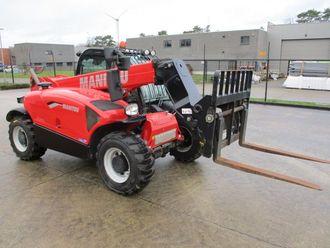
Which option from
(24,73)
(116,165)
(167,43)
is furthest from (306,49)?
(116,165)

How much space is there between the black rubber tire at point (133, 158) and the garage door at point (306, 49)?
131 feet

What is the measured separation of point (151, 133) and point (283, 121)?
599 centimetres

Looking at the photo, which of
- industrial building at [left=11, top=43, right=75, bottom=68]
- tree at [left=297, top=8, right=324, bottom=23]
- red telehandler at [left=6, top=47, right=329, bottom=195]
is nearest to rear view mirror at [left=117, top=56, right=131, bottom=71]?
red telehandler at [left=6, top=47, right=329, bottom=195]

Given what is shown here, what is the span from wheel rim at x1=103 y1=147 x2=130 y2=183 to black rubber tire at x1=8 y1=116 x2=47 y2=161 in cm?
165

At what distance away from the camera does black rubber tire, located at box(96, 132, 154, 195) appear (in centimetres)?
365

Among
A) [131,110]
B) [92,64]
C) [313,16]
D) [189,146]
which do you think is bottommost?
[189,146]

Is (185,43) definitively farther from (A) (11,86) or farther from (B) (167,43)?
(A) (11,86)

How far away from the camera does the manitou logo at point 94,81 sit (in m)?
4.46

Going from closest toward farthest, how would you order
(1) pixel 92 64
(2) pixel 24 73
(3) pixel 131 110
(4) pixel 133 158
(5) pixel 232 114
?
(4) pixel 133 158, (3) pixel 131 110, (5) pixel 232 114, (1) pixel 92 64, (2) pixel 24 73

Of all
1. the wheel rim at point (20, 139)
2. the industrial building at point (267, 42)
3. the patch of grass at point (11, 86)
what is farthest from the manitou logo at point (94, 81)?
the industrial building at point (267, 42)

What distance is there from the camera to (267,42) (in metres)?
41.3

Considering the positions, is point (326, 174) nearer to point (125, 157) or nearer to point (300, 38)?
point (125, 157)

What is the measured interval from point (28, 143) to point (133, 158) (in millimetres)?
2286

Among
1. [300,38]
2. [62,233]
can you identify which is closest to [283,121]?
[62,233]
